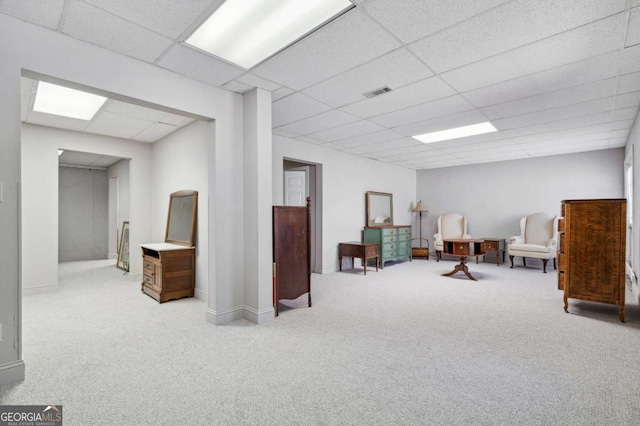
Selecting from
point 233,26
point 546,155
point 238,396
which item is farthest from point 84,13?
point 546,155

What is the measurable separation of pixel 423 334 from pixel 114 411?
2477 mm

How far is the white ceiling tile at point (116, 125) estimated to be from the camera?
4.27 meters

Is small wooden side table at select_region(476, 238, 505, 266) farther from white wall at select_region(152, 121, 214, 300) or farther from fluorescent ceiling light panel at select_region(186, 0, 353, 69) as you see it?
fluorescent ceiling light panel at select_region(186, 0, 353, 69)

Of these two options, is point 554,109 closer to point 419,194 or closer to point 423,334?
point 423,334

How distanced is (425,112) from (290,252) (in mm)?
2506

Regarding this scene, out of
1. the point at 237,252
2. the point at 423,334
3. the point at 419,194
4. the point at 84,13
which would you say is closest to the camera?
the point at 84,13

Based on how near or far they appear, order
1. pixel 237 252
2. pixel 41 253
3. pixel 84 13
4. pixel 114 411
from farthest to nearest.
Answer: pixel 41 253 < pixel 237 252 < pixel 84 13 < pixel 114 411

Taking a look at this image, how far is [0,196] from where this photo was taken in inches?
81.6

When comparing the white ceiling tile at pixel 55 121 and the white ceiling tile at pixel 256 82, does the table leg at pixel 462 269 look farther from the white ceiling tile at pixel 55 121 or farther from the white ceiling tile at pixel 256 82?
the white ceiling tile at pixel 55 121

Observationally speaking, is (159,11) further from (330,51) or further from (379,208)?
(379,208)

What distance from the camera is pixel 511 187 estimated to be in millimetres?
7488

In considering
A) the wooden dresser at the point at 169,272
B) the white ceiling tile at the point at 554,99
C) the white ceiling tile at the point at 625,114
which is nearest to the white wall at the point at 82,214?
the wooden dresser at the point at 169,272

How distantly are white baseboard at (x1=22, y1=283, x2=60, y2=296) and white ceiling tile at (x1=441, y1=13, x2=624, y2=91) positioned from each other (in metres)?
5.96

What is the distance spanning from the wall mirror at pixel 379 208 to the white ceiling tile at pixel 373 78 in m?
3.78
